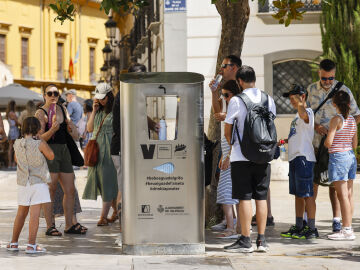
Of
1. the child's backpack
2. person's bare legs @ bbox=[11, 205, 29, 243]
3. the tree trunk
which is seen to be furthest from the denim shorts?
person's bare legs @ bbox=[11, 205, 29, 243]

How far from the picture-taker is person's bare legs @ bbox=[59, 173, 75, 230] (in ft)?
33.8

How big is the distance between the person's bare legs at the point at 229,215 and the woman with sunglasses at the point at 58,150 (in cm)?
160

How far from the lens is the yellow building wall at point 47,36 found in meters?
66.2

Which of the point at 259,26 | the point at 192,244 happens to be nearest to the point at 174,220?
the point at 192,244

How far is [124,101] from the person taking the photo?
841cm

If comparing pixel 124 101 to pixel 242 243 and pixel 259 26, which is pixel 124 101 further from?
pixel 259 26

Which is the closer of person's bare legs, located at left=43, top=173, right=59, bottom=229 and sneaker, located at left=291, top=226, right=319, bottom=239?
sneaker, located at left=291, top=226, right=319, bottom=239

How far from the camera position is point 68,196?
10344mm

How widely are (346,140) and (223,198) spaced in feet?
4.63

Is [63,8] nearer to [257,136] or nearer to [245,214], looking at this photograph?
[257,136]

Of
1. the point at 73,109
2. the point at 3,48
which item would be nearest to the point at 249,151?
the point at 73,109

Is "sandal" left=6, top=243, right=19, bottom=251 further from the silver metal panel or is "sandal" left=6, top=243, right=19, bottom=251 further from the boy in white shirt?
the boy in white shirt

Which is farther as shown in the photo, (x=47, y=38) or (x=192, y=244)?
(x=47, y=38)

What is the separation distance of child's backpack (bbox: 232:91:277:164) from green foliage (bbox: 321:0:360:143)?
11.9m
